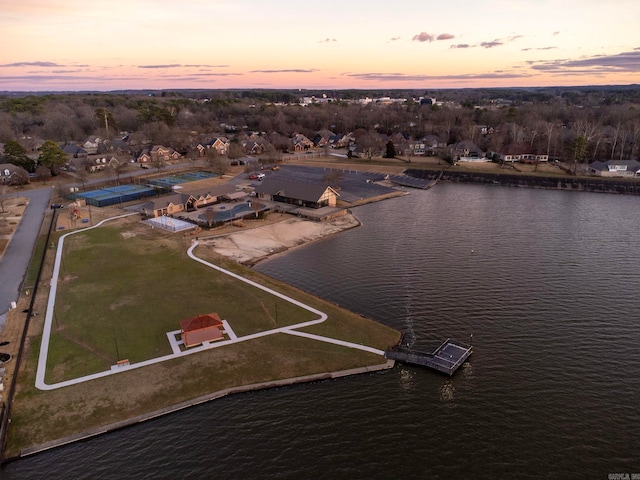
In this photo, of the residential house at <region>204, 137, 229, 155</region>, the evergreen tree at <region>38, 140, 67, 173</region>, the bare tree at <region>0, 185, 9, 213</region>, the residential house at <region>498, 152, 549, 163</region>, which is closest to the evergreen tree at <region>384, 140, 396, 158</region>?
the residential house at <region>498, 152, 549, 163</region>

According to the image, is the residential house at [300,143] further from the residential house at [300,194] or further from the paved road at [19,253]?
the paved road at [19,253]

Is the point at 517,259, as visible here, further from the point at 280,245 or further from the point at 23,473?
the point at 23,473

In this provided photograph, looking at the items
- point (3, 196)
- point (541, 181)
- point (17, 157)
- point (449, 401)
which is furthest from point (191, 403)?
point (17, 157)

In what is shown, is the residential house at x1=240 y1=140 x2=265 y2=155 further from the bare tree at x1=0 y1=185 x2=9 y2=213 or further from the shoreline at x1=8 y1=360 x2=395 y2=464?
the shoreline at x1=8 y1=360 x2=395 y2=464

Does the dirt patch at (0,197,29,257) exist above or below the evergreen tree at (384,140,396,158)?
below

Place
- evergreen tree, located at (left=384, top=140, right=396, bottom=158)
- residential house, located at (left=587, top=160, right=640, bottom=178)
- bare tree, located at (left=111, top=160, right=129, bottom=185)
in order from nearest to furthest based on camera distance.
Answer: bare tree, located at (left=111, top=160, right=129, bottom=185) < residential house, located at (left=587, top=160, right=640, bottom=178) < evergreen tree, located at (left=384, top=140, right=396, bottom=158)

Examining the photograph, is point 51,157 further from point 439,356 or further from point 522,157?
point 522,157
